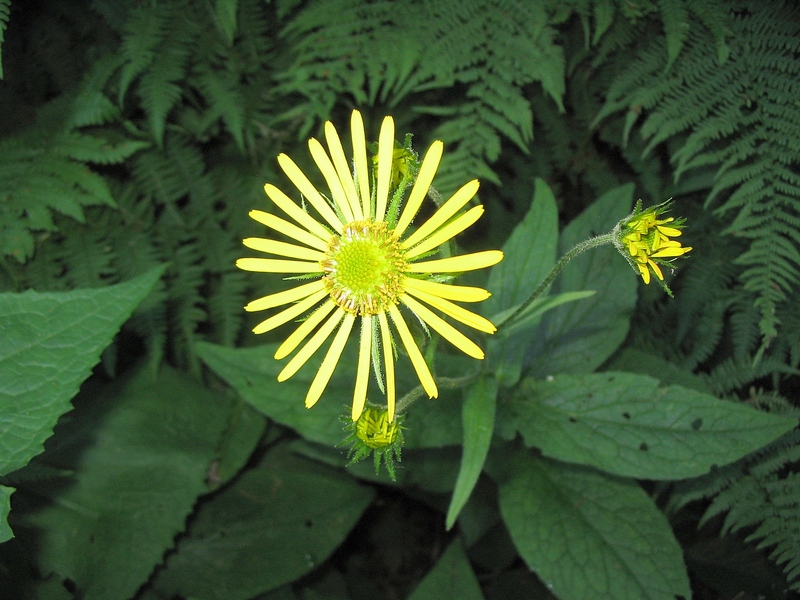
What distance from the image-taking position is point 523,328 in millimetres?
2947

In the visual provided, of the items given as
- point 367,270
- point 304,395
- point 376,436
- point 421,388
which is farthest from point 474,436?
point 304,395

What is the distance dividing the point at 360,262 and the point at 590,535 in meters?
1.61

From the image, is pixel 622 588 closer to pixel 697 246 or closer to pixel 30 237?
pixel 697 246

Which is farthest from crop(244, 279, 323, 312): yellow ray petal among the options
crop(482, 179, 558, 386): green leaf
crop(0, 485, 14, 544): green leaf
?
crop(0, 485, 14, 544): green leaf

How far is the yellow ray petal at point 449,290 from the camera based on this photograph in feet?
6.37

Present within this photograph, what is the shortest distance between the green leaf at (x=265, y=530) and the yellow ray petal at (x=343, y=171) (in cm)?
184

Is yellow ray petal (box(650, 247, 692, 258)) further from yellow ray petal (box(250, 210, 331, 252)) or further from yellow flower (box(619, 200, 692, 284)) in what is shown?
yellow ray petal (box(250, 210, 331, 252))

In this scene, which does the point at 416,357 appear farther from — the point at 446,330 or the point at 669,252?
the point at 669,252

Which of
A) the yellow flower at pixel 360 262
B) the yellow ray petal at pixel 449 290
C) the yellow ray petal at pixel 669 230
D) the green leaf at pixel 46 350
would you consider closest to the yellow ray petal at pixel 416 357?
the yellow flower at pixel 360 262

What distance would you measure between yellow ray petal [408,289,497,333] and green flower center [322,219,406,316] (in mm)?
119

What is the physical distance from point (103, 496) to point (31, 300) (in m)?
1.35

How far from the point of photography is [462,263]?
2.04 m

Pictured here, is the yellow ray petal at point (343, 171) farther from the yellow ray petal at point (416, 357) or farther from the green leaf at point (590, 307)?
the green leaf at point (590, 307)

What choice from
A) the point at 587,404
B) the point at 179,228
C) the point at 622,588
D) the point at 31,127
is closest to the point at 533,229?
the point at 587,404
